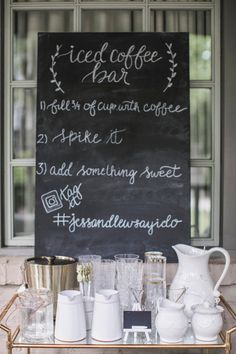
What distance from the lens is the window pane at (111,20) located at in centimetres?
259

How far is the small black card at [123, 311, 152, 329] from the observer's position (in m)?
1.93

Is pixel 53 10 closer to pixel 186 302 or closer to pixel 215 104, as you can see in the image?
pixel 215 104

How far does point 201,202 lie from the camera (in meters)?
2.59

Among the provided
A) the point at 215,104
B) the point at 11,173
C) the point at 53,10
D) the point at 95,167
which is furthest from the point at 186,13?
the point at 11,173

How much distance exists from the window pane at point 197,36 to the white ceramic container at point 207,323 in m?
1.23

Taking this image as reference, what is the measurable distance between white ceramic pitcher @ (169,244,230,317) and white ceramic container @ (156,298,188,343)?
0.15 metres

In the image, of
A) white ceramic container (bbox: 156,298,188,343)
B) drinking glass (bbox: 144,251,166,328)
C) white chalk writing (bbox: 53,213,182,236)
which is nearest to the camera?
white ceramic container (bbox: 156,298,188,343)

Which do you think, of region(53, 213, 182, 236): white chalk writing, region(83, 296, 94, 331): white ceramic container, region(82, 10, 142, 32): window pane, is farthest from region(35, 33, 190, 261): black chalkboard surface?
region(83, 296, 94, 331): white ceramic container

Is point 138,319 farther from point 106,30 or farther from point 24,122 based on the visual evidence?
point 106,30

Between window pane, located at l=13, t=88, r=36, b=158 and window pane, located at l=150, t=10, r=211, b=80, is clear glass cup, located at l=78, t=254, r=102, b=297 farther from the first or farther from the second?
window pane, located at l=150, t=10, r=211, b=80

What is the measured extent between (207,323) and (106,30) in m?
1.54

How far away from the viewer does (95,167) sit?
97.5 inches

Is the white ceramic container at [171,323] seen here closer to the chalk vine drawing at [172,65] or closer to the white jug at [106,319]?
the white jug at [106,319]

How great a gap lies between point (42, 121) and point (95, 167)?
350 mm
